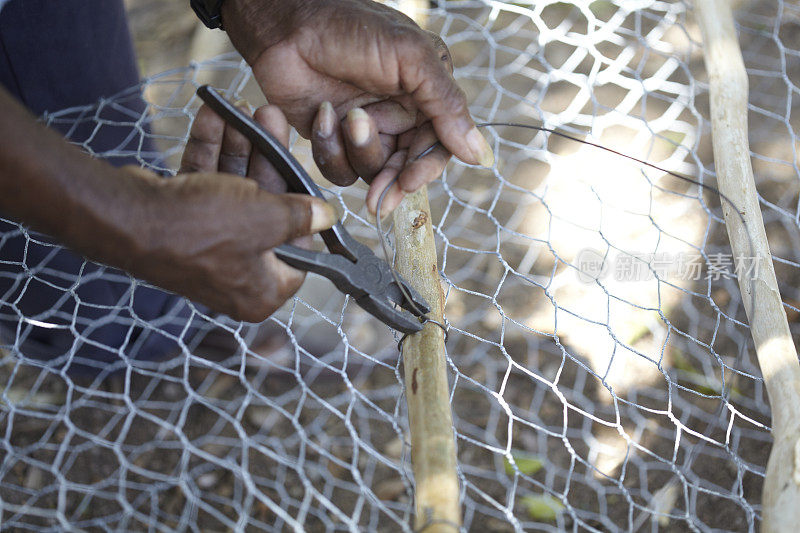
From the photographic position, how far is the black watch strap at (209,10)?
109 cm

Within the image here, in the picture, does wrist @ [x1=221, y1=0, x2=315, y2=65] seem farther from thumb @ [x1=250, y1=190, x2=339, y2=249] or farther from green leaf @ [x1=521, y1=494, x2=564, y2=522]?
green leaf @ [x1=521, y1=494, x2=564, y2=522]

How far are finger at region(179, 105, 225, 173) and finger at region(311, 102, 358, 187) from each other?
0.45 ft

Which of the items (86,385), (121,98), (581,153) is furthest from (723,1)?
(86,385)

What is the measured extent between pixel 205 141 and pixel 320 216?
8.9 inches

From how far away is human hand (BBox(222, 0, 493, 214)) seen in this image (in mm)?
966

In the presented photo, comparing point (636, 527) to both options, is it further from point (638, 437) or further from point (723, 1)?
point (723, 1)

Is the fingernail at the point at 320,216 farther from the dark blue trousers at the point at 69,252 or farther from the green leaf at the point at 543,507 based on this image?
the green leaf at the point at 543,507

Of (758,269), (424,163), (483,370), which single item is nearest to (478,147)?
(424,163)

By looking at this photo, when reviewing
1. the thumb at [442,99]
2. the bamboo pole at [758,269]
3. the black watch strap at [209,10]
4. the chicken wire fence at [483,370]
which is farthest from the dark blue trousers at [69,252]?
the bamboo pole at [758,269]

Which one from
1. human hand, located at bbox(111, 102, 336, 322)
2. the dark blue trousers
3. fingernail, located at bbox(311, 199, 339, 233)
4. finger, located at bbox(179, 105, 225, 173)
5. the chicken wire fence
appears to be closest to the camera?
human hand, located at bbox(111, 102, 336, 322)

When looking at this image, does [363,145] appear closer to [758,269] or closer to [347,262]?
[347,262]

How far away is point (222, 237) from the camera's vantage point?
0.72m

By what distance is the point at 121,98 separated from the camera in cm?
136

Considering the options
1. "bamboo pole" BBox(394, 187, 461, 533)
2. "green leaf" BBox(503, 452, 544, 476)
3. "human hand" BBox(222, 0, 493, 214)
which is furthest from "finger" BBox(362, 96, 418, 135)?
"green leaf" BBox(503, 452, 544, 476)
